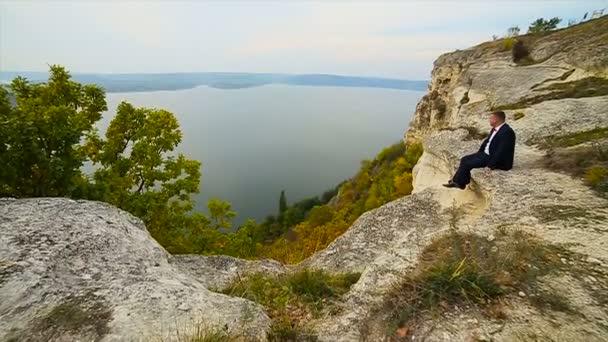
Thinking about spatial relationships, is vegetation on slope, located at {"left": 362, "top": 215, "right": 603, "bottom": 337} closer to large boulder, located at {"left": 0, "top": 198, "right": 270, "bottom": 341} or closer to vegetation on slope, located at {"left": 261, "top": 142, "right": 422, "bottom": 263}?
A: large boulder, located at {"left": 0, "top": 198, "right": 270, "bottom": 341}

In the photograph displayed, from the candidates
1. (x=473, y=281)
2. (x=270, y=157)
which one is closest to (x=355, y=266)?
(x=473, y=281)

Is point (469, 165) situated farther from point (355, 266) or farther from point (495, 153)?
point (355, 266)

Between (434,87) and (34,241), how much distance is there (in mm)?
33942

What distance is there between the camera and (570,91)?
1459cm

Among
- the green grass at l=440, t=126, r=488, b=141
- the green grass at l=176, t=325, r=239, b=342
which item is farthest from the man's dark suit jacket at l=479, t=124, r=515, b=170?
the green grass at l=176, t=325, r=239, b=342

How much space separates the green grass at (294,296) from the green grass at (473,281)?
93 centimetres

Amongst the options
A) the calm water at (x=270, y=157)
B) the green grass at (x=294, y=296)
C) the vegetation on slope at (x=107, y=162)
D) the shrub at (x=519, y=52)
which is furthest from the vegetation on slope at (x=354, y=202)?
the calm water at (x=270, y=157)

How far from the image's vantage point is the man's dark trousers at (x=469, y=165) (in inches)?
353

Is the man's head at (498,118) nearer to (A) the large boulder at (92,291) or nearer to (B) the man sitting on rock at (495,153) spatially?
(B) the man sitting on rock at (495,153)

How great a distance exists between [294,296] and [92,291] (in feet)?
9.06

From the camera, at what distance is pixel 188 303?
14.1 feet

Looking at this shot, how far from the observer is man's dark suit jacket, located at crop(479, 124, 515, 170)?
8461 millimetres

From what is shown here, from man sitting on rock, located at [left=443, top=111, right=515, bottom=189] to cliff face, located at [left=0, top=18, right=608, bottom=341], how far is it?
31cm

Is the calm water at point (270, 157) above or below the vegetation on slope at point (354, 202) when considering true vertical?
below
